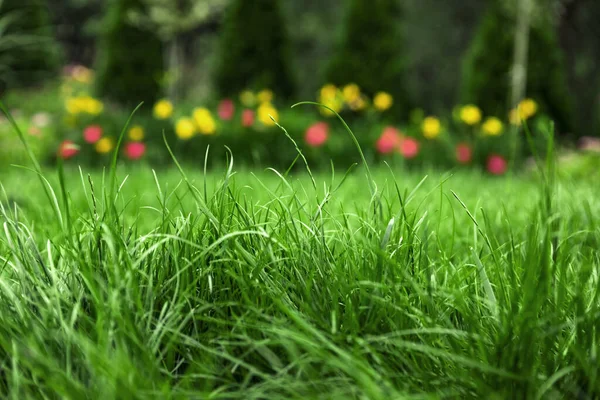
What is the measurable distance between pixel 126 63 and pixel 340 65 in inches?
130

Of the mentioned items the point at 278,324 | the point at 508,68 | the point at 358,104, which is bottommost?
the point at 358,104

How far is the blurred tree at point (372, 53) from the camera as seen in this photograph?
8.56 metres

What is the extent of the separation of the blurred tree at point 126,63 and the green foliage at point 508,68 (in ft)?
15.3

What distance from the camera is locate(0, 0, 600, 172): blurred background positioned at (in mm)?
7273

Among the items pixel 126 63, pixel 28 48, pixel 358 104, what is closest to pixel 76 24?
pixel 28 48

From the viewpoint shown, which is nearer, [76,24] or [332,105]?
[332,105]

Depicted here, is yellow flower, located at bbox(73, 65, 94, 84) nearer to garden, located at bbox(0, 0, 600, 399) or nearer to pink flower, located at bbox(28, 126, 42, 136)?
garden, located at bbox(0, 0, 600, 399)

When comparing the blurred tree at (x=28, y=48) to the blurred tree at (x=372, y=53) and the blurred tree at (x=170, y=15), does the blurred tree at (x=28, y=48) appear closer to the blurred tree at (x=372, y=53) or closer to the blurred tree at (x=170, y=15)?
the blurred tree at (x=170, y=15)

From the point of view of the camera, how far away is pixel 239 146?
6.86 m

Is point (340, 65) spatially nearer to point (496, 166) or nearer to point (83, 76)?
point (496, 166)

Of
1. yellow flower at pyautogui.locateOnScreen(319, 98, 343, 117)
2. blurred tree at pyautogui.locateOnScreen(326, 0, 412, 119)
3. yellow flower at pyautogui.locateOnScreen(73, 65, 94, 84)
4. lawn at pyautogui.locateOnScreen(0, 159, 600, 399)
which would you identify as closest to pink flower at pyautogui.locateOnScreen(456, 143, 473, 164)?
yellow flower at pyautogui.locateOnScreen(319, 98, 343, 117)

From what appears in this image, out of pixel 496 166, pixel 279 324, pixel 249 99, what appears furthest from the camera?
pixel 249 99

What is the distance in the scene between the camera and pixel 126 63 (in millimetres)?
9656

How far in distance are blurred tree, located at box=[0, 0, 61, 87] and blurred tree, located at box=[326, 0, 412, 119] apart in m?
4.76
